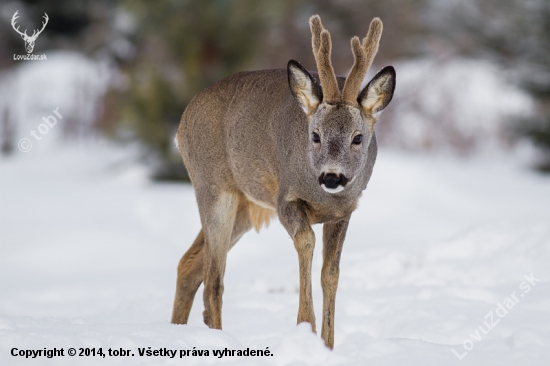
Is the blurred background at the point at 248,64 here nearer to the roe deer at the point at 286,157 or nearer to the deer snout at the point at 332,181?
the roe deer at the point at 286,157

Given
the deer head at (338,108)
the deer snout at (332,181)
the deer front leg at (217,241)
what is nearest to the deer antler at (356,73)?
the deer head at (338,108)

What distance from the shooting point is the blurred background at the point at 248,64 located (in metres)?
13.9

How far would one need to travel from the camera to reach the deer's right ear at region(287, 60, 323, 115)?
15.4 feet

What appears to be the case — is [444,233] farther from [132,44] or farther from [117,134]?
[132,44]

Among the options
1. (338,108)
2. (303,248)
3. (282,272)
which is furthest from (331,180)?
(282,272)

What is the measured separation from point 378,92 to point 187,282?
2177mm

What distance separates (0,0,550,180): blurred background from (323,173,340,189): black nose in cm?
952

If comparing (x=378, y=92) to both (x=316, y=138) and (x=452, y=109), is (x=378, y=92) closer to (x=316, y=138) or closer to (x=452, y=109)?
(x=316, y=138)

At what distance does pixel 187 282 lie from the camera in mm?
6020

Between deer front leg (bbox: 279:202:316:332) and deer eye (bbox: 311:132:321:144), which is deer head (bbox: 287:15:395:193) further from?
deer front leg (bbox: 279:202:316:332)

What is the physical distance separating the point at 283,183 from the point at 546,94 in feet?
44.2

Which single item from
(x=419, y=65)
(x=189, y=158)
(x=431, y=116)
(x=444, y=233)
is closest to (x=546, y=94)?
(x=431, y=116)

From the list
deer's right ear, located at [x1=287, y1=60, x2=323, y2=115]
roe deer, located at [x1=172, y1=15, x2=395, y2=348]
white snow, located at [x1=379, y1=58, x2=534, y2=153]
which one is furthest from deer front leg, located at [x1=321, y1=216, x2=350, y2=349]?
white snow, located at [x1=379, y1=58, x2=534, y2=153]

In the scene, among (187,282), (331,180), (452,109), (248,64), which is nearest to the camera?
(331,180)
